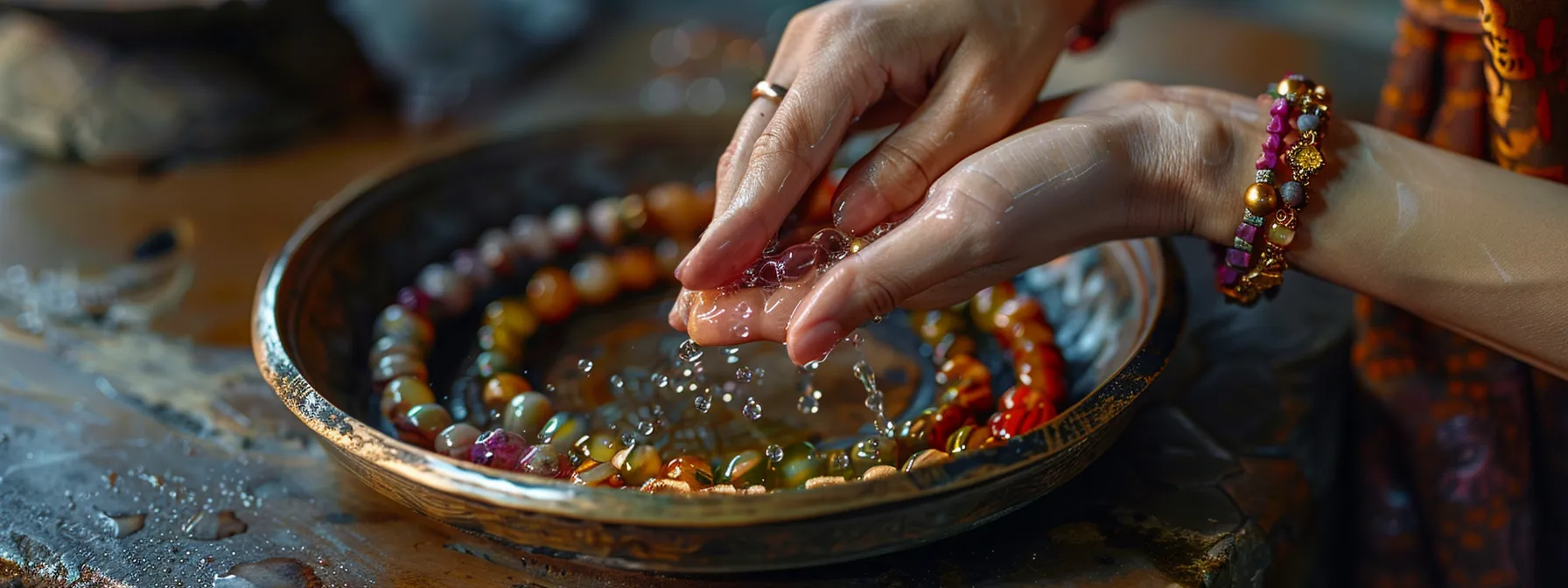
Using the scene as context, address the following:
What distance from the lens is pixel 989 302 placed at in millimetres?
981

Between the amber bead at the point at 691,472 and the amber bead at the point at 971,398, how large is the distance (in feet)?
0.67

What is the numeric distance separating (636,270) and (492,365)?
0.63 feet

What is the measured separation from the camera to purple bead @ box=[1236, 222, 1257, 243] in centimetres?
75

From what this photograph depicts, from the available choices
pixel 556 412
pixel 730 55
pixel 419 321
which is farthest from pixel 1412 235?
pixel 730 55

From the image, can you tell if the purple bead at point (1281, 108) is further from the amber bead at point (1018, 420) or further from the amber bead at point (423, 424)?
the amber bead at point (423, 424)

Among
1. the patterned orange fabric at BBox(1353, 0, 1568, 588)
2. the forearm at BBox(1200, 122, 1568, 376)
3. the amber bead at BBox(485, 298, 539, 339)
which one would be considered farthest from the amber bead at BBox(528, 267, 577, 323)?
the patterned orange fabric at BBox(1353, 0, 1568, 588)

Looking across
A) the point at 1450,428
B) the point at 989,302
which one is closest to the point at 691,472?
the point at 989,302

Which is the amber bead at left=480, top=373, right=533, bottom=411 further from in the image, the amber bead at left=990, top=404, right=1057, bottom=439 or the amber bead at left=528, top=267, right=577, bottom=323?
the amber bead at left=990, top=404, right=1057, bottom=439

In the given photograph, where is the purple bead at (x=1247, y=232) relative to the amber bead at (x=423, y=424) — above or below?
above

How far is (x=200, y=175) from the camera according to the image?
139 cm

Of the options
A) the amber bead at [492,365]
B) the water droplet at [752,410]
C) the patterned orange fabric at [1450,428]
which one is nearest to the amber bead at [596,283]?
the amber bead at [492,365]

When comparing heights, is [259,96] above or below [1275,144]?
below

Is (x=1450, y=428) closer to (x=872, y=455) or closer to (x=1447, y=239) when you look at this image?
(x=1447, y=239)

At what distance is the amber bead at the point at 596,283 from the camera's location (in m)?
1.04
